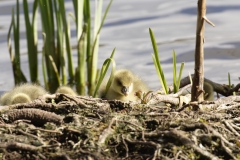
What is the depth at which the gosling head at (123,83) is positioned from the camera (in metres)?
4.84

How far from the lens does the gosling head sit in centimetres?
484

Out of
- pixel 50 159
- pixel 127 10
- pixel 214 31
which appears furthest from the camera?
pixel 127 10

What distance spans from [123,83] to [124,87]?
0.12ft

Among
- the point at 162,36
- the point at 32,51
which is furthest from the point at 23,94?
the point at 162,36

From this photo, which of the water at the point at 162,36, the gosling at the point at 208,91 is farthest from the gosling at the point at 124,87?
the water at the point at 162,36

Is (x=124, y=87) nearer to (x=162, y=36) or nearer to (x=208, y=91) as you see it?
(x=208, y=91)

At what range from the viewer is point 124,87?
190 inches

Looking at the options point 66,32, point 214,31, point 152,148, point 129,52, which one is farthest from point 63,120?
point 214,31

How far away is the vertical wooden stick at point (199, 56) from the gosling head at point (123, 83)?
108 cm

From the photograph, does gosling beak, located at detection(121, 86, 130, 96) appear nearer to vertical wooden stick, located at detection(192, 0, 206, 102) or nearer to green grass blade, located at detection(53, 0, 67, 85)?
vertical wooden stick, located at detection(192, 0, 206, 102)

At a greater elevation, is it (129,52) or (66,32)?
(66,32)

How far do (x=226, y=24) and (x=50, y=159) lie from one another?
20.3 feet

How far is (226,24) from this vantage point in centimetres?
870

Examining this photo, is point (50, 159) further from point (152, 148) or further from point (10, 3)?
point (10, 3)
